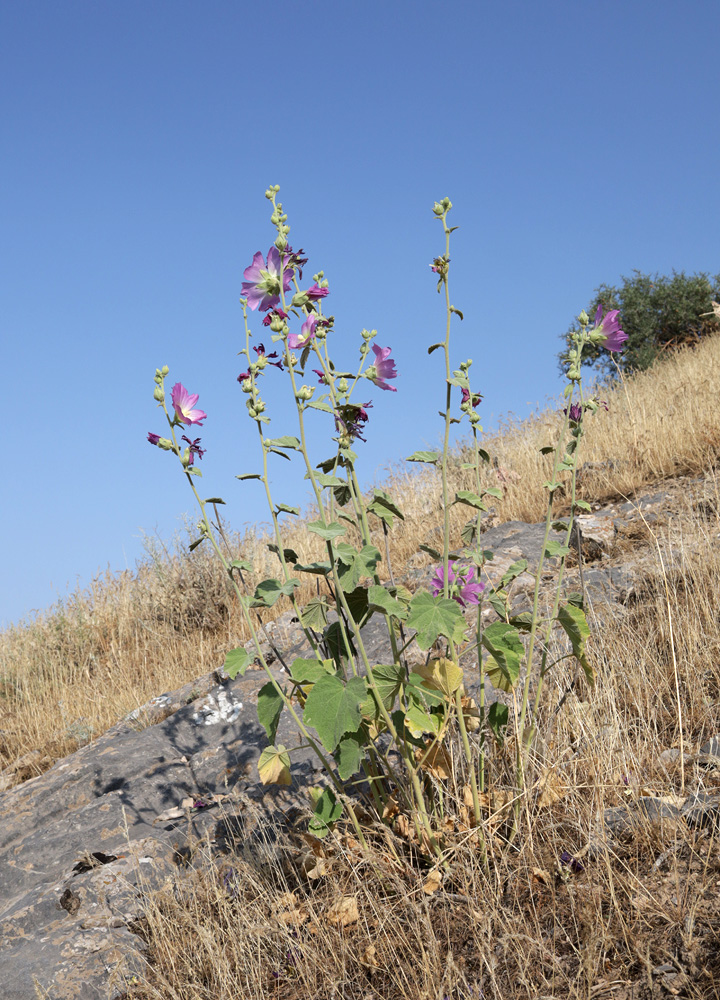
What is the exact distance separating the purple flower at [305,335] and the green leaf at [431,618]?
805mm

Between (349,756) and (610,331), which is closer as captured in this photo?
(349,756)

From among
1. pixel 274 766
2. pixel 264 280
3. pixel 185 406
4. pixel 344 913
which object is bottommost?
pixel 344 913

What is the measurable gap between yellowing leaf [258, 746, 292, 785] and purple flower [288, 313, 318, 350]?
4.18 feet

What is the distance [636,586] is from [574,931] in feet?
7.91

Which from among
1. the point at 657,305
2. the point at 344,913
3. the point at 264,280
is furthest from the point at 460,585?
the point at 657,305

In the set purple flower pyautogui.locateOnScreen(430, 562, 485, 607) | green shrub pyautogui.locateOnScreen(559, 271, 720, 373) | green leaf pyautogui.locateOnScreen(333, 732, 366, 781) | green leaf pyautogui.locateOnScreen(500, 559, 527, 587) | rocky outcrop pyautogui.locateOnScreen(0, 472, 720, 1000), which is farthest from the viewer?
green shrub pyautogui.locateOnScreen(559, 271, 720, 373)

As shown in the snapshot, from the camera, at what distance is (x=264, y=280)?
2012mm

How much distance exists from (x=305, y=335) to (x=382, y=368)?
0.87 feet

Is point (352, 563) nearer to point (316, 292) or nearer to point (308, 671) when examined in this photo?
point (308, 671)

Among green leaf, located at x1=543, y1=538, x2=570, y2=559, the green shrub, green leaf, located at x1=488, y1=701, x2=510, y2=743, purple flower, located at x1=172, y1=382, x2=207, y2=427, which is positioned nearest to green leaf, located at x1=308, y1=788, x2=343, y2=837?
green leaf, located at x1=488, y1=701, x2=510, y2=743

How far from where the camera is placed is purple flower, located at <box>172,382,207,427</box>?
225cm

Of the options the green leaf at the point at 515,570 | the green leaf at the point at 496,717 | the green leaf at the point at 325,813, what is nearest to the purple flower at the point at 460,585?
the green leaf at the point at 515,570

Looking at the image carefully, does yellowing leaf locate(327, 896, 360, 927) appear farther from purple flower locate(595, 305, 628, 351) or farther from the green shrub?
the green shrub

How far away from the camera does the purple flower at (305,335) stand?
2.02m
